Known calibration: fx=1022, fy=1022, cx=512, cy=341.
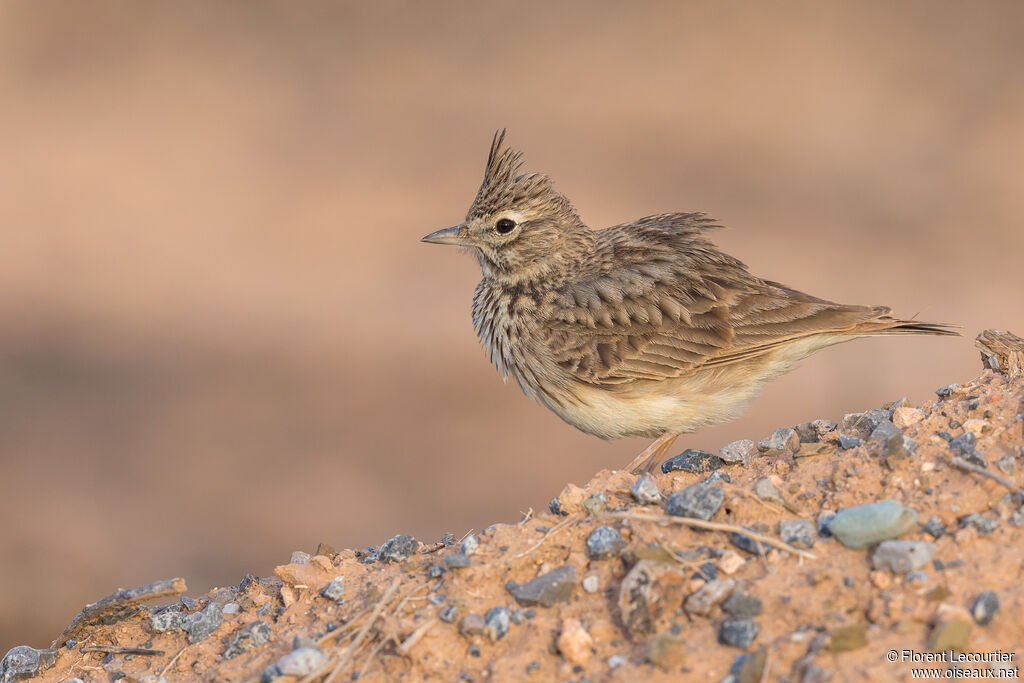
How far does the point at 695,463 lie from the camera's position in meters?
4.60

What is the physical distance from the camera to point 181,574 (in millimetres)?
11305

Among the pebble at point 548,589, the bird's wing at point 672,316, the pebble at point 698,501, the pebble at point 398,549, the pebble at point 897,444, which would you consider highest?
the bird's wing at point 672,316

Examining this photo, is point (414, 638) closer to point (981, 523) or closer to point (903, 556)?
point (903, 556)

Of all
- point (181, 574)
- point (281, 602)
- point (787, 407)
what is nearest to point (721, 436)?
point (787, 407)

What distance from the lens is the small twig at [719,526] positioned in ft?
11.4

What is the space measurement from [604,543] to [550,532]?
0.90 ft

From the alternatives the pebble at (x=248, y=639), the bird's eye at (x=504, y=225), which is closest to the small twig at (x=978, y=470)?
the pebble at (x=248, y=639)

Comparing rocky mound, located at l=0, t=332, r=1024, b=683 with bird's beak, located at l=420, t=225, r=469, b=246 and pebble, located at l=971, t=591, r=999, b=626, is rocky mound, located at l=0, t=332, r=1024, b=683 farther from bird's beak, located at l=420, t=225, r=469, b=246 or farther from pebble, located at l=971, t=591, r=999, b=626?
bird's beak, located at l=420, t=225, r=469, b=246

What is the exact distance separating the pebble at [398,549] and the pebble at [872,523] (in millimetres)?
1732

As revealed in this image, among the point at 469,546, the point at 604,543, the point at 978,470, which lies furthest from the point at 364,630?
the point at 978,470

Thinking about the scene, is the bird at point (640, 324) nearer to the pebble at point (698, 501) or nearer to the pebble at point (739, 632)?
the pebble at point (698, 501)

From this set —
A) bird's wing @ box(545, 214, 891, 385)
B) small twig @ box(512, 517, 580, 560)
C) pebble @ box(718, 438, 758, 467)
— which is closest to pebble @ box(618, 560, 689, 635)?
small twig @ box(512, 517, 580, 560)

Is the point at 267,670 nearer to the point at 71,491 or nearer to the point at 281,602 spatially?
the point at 281,602

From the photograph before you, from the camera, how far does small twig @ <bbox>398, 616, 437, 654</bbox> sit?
11.3ft
